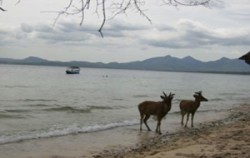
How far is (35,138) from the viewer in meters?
15.8

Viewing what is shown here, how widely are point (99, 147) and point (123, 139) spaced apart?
Result: 75.9 inches

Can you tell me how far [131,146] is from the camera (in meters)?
14.3

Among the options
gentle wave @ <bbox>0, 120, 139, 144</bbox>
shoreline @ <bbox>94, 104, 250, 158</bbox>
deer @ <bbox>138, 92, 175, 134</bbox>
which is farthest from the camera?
deer @ <bbox>138, 92, 175, 134</bbox>

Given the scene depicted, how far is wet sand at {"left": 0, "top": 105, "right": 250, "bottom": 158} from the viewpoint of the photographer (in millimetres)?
11109

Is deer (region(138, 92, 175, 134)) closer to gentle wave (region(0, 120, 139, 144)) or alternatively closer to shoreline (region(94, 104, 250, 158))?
shoreline (region(94, 104, 250, 158))

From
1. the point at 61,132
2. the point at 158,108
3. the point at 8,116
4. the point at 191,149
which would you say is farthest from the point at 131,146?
the point at 8,116

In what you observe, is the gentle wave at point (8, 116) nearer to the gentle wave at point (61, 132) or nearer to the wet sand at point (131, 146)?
the gentle wave at point (61, 132)

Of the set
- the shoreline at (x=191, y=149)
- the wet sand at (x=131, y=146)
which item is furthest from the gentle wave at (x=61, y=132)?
the shoreline at (x=191, y=149)

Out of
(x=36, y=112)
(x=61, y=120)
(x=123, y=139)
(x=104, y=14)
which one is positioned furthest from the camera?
(x=36, y=112)

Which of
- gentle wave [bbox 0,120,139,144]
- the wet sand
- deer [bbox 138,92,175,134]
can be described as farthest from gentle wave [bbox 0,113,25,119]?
deer [bbox 138,92,175,134]

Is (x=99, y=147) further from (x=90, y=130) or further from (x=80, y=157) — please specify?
(x=90, y=130)

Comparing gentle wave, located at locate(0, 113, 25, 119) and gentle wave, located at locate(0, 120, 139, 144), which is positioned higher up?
gentle wave, located at locate(0, 120, 139, 144)

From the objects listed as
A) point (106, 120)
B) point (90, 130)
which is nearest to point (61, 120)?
point (106, 120)

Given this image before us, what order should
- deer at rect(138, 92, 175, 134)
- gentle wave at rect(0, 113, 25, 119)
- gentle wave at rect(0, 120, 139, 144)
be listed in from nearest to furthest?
gentle wave at rect(0, 120, 139, 144), deer at rect(138, 92, 175, 134), gentle wave at rect(0, 113, 25, 119)
